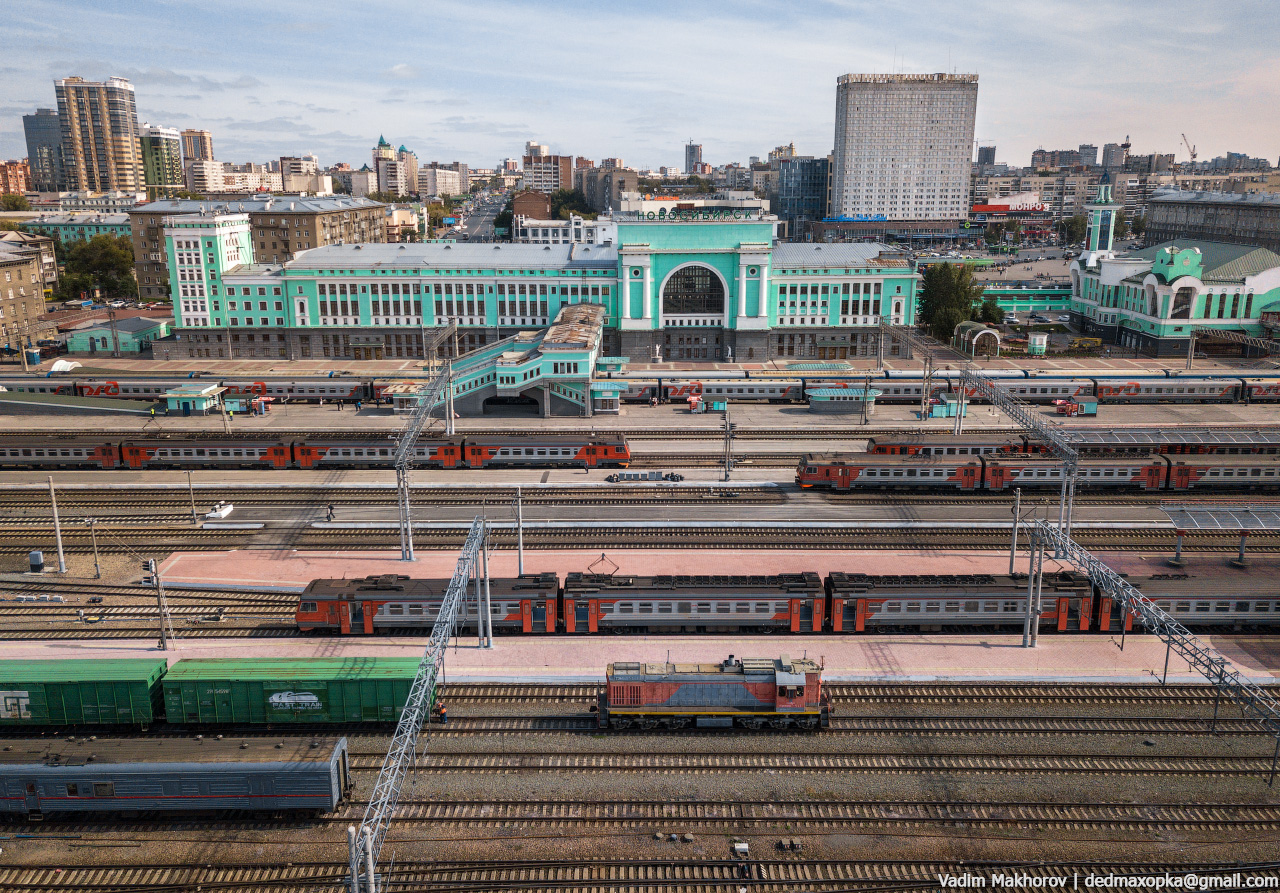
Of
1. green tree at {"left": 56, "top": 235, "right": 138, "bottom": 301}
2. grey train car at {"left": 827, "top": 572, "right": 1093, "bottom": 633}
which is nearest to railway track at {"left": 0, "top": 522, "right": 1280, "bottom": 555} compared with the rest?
grey train car at {"left": 827, "top": 572, "right": 1093, "bottom": 633}

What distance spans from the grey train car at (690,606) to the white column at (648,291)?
61.4 meters

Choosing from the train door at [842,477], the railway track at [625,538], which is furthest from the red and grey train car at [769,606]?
the train door at [842,477]

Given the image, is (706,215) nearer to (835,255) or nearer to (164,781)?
(835,255)

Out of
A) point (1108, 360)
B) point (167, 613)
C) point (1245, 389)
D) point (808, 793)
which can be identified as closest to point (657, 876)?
point (808, 793)

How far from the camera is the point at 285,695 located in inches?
1278

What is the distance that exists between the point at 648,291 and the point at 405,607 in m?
63.6

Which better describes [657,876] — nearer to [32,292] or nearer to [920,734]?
[920,734]

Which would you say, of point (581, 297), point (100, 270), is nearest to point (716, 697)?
point (581, 297)

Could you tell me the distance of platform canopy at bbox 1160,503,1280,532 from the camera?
46.3 m

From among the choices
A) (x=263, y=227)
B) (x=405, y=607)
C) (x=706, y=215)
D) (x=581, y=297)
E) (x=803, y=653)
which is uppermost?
(x=706, y=215)

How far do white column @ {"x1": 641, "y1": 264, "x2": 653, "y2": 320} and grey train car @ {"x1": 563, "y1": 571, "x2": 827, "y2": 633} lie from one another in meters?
61.4

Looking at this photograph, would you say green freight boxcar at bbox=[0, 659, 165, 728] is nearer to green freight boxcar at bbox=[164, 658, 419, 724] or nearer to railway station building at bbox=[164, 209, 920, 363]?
green freight boxcar at bbox=[164, 658, 419, 724]

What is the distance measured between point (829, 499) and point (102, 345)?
291 feet

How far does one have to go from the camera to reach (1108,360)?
4016 inches
